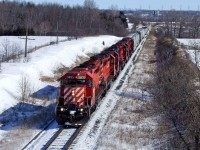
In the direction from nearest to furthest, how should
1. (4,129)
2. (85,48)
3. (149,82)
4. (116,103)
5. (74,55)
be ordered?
(4,129)
(116,103)
(149,82)
(74,55)
(85,48)

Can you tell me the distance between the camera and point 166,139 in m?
17.6

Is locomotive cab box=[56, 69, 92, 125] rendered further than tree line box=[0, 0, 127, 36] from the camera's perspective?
No

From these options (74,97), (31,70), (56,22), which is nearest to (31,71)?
(31,70)

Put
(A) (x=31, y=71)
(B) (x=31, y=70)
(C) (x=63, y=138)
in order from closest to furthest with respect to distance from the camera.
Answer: (C) (x=63, y=138) < (A) (x=31, y=71) < (B) (x=31, y=70)

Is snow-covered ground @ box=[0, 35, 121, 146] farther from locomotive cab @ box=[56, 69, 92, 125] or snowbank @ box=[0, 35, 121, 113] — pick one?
locomotive cab @ box=[56, 69, 92, 125]

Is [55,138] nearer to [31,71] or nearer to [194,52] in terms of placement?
[31,71]

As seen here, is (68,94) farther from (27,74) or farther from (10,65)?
(10,65)

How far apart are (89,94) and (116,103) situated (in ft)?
17.9

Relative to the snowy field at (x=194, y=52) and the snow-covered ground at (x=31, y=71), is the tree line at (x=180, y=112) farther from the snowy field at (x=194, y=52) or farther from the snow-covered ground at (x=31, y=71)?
the snow-covered ground at (x=31, y=71)

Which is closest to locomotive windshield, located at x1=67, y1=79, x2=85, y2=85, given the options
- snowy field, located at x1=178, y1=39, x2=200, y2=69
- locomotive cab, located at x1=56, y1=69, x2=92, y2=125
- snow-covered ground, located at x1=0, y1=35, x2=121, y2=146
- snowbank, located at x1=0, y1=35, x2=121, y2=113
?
locomotive cab, located at x1=56, y1=69, x2=92, y2=125

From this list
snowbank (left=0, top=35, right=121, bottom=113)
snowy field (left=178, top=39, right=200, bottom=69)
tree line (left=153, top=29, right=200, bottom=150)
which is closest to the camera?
tree line (left=153, top=29, right=200, bottom=150)

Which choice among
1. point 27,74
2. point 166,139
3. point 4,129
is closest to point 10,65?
point 27,74

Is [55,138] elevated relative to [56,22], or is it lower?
lower

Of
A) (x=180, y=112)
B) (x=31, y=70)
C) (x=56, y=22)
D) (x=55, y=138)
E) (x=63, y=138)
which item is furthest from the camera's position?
(x=56, y=22)
